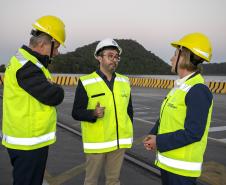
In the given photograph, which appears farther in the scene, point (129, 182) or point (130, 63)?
point (130, 63)

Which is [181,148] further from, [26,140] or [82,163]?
[82,163]

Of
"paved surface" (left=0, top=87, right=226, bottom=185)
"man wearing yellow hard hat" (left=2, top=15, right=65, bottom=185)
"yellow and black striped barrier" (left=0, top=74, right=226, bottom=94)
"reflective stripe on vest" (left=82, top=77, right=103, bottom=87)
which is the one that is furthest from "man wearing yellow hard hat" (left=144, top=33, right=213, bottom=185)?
"yellow and black striped barrier" (left=0, top=74, right=226, bottom=94)

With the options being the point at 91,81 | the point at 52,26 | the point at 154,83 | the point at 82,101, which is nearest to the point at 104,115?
the point at 82,101

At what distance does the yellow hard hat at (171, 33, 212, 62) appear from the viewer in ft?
10.7

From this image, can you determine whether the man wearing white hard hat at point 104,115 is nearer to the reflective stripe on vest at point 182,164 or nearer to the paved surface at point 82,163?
the reflective stripe on vest at point 182,164

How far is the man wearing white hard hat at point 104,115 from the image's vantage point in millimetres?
4258

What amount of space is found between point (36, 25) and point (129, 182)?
307 centimetres

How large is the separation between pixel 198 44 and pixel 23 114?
170 centimetres

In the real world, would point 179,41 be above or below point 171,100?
above

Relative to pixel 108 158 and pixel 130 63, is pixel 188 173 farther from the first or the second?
pixel 130 63

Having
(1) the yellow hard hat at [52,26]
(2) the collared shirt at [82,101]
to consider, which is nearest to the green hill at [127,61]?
(2) the collared shirt at [82,101]

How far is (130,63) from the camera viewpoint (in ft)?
419

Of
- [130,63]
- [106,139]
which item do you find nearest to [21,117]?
[106,139]

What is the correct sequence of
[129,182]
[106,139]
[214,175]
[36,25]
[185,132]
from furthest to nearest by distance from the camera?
[214,175], [129,182], [106,139], [36,25], [185,132]
